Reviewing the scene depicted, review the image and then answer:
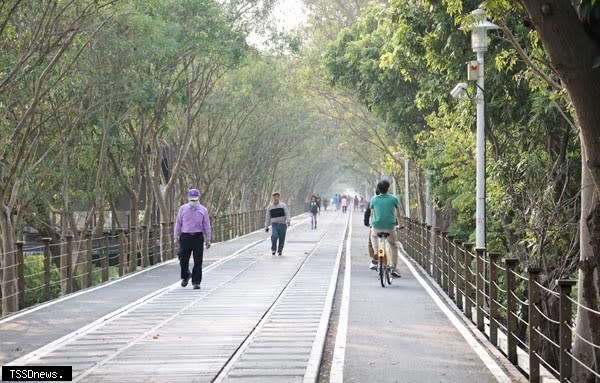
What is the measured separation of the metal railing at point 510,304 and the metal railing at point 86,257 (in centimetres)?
689

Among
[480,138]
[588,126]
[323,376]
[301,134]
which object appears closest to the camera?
[588,126]

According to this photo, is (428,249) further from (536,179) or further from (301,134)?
(301,134)

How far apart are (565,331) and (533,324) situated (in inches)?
55.6

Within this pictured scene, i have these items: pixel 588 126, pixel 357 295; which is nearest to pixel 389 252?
pixel 357 295

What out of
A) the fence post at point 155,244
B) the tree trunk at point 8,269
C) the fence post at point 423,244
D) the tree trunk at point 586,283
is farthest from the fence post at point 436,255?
the tree trunk at point 586,283

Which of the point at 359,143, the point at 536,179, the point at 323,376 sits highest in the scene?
the point at 359,143

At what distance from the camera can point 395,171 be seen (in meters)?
46.8

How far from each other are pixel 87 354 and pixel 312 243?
1037 inches

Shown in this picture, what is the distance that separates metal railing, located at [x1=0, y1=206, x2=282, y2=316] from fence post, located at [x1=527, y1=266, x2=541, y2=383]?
9.00 m

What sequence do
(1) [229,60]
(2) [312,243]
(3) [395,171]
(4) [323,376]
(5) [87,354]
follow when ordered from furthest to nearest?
(3) [395,171], (2) [312,243], (1) [229,60], (5) [87,354], (4) [323,376]

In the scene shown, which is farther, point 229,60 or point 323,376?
point 229,60

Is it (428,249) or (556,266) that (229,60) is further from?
(556,266)

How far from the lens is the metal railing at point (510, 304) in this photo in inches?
297

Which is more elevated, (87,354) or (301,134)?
(301,134)
